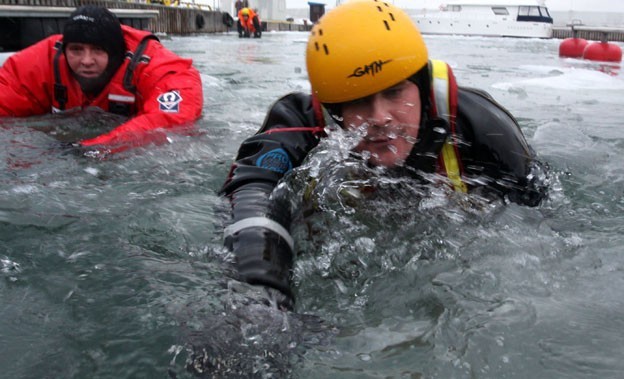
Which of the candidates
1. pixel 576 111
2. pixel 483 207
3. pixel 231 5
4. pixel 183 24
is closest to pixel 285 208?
pixel 483 207

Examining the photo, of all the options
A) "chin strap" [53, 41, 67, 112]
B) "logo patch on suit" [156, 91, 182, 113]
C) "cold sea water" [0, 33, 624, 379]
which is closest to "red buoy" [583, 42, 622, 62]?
"cold sea water" [0, 33, 624, 379]

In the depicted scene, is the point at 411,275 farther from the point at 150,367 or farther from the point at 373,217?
the point at 150,367

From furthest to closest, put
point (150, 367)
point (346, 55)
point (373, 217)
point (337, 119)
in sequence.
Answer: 1. point (373, 217)
2. point (337, 119)
3. point (346, 55)
4. point (150, 367)

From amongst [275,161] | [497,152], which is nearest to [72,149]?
[275,161]

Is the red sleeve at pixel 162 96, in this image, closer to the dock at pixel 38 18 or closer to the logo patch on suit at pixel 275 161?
the logo patch on suit at pixel 275 161

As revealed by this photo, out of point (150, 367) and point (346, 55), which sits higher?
point (346, 55)

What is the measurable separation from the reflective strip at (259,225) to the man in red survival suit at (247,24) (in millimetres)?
27883

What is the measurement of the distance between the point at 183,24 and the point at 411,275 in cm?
2862

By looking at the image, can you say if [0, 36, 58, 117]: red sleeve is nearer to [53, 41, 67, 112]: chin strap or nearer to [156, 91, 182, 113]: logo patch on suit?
[53, 41, 67, 112]: chin strap

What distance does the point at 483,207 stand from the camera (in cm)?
271

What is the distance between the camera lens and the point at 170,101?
5156mm

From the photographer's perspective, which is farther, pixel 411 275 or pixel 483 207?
pixel 483 207

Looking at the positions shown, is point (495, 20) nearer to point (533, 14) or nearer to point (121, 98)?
point (533, 14)

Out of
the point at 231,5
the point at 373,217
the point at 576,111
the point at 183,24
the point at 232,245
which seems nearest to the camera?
the point at 232,245
